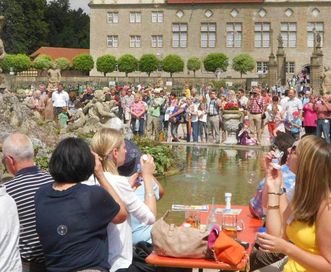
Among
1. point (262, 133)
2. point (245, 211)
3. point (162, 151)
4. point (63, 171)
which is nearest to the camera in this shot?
point (63, 171)

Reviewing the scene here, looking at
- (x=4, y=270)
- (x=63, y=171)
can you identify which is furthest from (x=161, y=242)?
(x=4, y=270)

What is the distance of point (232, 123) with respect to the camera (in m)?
17.5

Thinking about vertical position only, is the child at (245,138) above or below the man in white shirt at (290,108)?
below

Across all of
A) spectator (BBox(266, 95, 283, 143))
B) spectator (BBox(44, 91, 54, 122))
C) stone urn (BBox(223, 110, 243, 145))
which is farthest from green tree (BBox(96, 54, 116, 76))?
spectator (BBox(266, 95, 283, 143))

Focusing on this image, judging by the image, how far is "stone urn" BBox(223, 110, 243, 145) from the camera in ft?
57.3

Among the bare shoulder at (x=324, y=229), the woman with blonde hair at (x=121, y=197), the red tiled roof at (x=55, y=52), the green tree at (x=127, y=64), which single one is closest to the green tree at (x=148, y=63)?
the green tree at (x=127, y=64)

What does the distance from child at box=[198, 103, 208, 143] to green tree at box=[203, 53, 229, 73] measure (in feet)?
134

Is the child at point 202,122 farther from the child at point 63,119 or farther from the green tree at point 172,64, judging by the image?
the green tree at point 172,64

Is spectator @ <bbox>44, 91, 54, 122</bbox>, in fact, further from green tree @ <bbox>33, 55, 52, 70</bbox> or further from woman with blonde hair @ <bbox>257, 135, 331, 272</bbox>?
green tree @ <bbox>33, 55, 52, 70</bbox>

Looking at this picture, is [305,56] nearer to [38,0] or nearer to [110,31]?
[110,31]

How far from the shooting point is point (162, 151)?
1224cm

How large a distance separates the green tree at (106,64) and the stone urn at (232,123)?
44132 millimetres

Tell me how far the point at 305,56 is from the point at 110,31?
19802mm

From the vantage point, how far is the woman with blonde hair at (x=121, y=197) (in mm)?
4188
